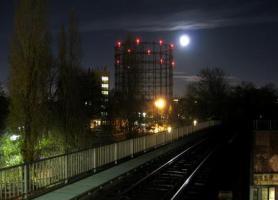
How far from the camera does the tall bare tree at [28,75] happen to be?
1588 cm

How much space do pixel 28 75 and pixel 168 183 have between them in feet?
22.1

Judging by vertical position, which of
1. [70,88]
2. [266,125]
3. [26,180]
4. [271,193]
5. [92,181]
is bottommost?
[271,193]

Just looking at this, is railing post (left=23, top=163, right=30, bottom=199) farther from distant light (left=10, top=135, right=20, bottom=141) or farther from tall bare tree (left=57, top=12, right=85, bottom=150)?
tall bare tree (left=57, top=12, right=85, bottom=150)

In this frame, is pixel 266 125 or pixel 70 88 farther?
pixel 266 125

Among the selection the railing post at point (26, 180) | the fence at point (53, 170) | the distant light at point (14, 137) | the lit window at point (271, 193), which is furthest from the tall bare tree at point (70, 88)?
the lit window at point (271, 193)

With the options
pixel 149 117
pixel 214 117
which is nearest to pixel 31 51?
pixel 149 117

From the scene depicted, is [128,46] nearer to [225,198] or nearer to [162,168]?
[162,168]

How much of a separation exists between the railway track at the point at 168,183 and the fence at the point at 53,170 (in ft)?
4.71

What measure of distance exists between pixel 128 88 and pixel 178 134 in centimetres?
642

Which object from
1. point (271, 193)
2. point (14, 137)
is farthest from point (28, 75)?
point (271, 193)

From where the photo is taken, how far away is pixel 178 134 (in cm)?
3859

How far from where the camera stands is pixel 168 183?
17781 mm

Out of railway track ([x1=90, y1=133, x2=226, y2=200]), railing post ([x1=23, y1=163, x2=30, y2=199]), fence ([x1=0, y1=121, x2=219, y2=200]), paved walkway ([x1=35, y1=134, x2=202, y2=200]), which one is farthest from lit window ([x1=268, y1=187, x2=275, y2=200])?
railing post ([x1=23, y1=163, x2=30, y2=199])

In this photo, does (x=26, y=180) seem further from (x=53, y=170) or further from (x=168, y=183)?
(x=168, y=183)
